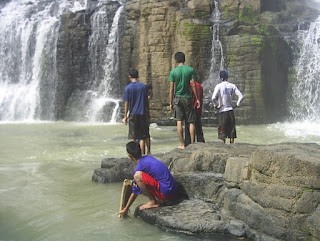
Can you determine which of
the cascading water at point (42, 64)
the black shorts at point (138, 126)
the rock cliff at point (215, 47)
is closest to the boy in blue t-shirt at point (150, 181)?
the black shorts at point (138, 126)

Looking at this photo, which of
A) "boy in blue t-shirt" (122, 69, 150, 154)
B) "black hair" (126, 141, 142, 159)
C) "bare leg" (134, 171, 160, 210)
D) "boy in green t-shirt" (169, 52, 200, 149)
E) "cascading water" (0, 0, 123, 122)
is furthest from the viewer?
"cascading water" (0, 0, 123, 122)

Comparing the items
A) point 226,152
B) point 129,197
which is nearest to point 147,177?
point 129,197

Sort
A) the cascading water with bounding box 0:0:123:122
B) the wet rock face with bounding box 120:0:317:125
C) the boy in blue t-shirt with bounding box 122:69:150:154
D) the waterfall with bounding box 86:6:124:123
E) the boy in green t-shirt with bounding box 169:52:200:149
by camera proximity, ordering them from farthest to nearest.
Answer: the cascading water with bounding box 0:0:123:122
the waterfall with bounding box 86:6:124:123
the wet rock face with bounding box 120:0:317:125
the boy in green t-shirt with bounding box 169:52:200:149
the boy in blue t-shirt with bounding box 122:69:150:154

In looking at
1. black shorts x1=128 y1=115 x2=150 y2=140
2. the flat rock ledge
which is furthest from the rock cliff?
the flat rock ledge

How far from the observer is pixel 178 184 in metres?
5.09

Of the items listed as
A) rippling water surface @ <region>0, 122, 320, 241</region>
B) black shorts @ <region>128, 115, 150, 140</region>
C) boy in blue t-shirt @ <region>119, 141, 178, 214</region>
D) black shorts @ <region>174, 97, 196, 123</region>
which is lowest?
rippling water surface @ <region>0, 122, 320, 241</region>

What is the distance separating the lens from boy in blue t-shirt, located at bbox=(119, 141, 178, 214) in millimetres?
4602

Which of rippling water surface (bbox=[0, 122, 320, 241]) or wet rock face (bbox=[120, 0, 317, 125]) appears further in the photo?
wet rock face (bbox=[120, 0, 317, 125])

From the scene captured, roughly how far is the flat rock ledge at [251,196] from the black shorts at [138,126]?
1.44 meters

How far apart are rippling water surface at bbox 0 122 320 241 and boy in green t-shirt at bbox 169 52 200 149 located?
1.55 metres

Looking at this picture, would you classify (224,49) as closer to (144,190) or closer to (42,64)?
(42,64)

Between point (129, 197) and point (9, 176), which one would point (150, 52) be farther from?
point (129, 197)

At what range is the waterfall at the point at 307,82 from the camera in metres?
15.7

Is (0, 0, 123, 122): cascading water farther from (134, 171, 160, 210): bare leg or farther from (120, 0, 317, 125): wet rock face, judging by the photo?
(134, 171, 160, 210): bare leg
